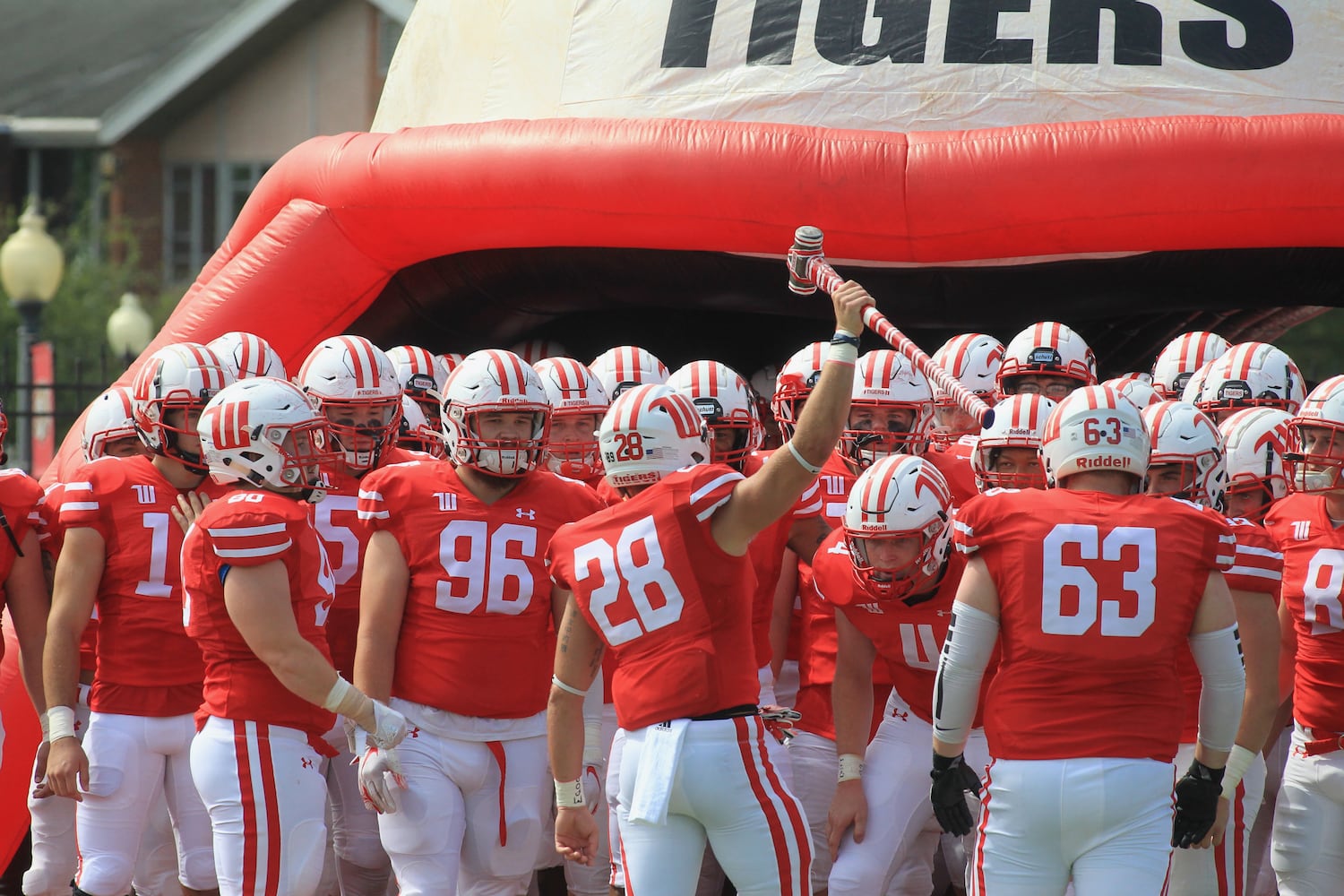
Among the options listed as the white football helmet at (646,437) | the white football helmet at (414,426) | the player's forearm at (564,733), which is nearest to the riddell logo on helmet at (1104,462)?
the white football helmet at (646,437)

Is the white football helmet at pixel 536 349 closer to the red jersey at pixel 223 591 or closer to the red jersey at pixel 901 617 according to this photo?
the red jersey at pixel 901 617

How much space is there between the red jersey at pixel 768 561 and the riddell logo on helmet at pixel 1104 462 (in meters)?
1.22

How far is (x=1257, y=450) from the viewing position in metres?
5.17

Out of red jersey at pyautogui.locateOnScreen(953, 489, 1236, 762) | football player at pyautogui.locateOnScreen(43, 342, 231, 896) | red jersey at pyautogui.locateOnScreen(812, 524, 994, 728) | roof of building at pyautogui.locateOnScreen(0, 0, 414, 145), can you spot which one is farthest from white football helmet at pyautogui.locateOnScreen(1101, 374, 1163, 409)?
roof of building at pyautogui.locateOnScreen(0, 0, 414, 145)

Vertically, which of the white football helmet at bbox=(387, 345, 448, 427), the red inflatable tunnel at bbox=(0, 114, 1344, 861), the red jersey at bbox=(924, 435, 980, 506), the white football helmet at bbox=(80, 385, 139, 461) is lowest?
the red jersey at bbox=(924, 435, 980, 506)

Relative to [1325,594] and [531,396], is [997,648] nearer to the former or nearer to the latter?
[1325,594]

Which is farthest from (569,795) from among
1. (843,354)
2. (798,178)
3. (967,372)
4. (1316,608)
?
(798,178)

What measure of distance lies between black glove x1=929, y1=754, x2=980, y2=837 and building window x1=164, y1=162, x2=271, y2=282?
24391 mm

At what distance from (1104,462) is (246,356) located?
9.76 feet

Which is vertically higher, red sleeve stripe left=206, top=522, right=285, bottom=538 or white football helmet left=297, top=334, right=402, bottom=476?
white football helmet left=297, top=334, right=402, bottom=476

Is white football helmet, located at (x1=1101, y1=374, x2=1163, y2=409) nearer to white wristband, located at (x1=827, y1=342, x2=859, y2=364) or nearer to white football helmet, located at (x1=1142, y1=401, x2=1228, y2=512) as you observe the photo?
white football helmet, located at (x1=1142, y1=401, x2=1228, y2=512)

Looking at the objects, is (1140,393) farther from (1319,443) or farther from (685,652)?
→ (685,652)

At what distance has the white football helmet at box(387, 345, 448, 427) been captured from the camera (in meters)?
6.52

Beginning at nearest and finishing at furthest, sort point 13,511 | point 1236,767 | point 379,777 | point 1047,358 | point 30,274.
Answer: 1. point 379,777
2. point 1236,767
3. point 13,511
4. point 1047,358
5. point 30,274
